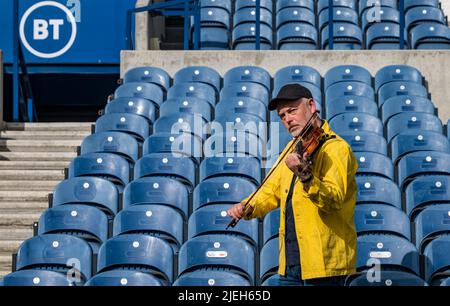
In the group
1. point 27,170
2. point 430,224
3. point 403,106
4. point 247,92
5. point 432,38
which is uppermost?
point 432,38

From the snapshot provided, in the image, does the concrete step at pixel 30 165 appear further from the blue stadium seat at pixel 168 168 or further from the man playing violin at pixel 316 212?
the man playing violin at pixel 316 212

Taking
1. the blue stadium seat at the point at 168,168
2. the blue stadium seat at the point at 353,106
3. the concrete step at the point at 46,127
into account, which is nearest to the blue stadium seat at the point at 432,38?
the blue stadium seat at the point at 353,106

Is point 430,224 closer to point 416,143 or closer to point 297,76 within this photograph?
point 416,143

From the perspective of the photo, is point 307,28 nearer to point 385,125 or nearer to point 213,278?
point 385,125

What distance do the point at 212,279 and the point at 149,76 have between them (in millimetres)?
4054

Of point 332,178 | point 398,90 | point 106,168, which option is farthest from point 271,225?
point 398,90

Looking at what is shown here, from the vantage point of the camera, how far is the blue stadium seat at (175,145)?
28.0 feet

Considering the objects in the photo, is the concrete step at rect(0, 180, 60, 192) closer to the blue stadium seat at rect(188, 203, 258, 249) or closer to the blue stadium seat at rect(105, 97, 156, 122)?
the blue stadium seat at rect(105, 97, 156, 122)

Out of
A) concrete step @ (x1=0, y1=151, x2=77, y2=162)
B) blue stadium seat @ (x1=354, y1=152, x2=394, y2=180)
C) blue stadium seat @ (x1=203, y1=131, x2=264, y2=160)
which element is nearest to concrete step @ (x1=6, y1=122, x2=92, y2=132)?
concrete step @ (x1=0, y1=151, x2=77, y2=162)

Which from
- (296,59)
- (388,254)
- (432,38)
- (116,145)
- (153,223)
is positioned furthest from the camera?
(432,38)

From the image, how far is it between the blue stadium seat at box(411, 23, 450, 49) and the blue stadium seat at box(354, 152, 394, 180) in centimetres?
352

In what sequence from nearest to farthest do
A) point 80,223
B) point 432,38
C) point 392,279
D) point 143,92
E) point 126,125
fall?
point 392,279, point 80,223, point 126,125, point 143,92, point 432,38

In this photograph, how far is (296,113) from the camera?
4.96m
